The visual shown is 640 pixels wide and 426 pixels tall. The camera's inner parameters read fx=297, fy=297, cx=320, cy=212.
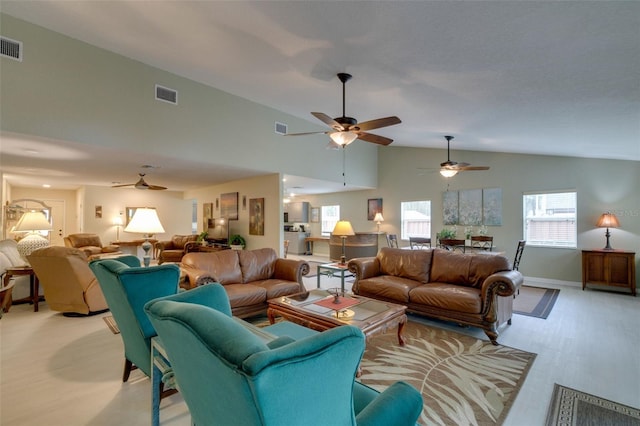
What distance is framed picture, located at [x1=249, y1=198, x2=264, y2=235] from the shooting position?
22.4 ft

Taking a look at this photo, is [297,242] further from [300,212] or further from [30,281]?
[30,281]

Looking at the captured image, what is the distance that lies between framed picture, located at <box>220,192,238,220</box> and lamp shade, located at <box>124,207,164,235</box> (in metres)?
3.99

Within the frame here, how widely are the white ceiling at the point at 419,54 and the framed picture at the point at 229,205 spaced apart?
2.70 metres

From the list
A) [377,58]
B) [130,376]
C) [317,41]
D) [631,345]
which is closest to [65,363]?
[130,376]

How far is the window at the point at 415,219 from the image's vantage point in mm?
8227

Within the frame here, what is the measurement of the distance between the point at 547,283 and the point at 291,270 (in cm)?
553

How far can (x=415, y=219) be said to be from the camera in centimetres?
848

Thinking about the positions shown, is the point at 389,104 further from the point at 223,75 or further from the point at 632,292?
the point at 632,292

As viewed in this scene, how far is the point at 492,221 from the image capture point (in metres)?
7.04

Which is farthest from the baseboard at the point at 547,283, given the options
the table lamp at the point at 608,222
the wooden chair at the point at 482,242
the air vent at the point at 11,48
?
the air vent at the point at 11,48

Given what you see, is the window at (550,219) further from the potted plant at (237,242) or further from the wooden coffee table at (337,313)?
the potted plant at (237,242)

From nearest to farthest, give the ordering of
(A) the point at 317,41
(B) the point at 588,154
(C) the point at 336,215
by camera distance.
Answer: (A) the point at 317,41
(B) the point at 588,154
(C) the point at 336,215

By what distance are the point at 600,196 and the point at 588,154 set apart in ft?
3.03

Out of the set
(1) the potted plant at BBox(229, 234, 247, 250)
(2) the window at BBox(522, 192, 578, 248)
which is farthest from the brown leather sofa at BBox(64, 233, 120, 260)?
(2) the window at BBox(522, 192, 578, 248)
